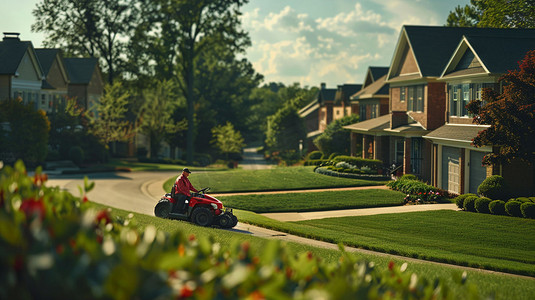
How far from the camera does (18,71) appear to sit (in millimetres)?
51500

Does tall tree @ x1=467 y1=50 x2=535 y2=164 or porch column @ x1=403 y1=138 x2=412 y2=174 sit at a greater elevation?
tall tree @ x1=467 y1=50 x2=535 y2=164

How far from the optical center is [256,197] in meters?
28.9

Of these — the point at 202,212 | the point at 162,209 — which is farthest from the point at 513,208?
the point at 162,209

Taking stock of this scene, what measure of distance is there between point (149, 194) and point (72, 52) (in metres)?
43.0

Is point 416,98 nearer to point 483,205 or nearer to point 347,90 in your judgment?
point 483,205

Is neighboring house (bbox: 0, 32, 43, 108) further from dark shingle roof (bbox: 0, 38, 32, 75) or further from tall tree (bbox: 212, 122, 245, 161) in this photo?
tall tree (bbox: 212, 122, 245, 161)

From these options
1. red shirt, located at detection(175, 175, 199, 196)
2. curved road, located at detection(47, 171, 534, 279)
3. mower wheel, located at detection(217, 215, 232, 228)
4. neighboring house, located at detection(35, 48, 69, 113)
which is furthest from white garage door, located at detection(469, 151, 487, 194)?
neighboring house, located at detection(35, 48, 69, 113)

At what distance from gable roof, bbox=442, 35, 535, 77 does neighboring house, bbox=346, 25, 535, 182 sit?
2.66 m

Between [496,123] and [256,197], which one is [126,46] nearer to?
[256,197]

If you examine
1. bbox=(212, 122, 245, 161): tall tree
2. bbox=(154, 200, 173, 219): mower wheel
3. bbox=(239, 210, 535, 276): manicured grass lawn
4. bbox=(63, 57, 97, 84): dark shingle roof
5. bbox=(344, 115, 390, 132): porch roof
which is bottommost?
bbox=(239, 210, 535, 276): manicured grass lawn

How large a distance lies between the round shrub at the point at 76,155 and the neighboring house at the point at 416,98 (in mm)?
23775

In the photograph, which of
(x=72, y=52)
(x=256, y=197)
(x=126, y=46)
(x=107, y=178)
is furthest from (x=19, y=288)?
(x=72, y=52)

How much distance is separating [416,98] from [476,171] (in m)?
10.7

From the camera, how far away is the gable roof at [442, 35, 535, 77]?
2873cm
